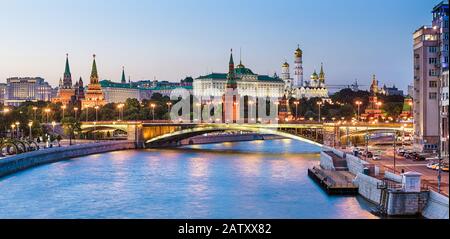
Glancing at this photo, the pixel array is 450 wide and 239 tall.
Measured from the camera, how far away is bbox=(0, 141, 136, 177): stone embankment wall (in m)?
14.6

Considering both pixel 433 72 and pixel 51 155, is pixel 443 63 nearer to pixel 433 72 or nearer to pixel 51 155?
pixel 433 72

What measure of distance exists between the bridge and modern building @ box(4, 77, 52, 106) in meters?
27.2

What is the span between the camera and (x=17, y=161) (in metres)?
15.1

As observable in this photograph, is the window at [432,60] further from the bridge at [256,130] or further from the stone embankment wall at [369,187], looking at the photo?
the stone embankment wall at [369,187]

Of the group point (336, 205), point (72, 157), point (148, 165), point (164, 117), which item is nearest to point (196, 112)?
point (164, 117)

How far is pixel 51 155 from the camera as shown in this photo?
18109mm

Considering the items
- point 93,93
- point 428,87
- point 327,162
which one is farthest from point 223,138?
point 93,93

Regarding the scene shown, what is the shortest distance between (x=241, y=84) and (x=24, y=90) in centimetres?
1811

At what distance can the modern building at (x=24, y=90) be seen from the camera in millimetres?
54250

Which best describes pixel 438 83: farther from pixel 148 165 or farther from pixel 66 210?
pixel 66 210

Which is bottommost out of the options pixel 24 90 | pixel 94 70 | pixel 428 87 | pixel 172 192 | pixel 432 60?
pixel 172 192

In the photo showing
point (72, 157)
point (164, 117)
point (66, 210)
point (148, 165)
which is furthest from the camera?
point (164, 117)

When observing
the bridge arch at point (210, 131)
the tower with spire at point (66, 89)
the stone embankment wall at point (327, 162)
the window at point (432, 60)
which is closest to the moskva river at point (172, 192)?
the stone embankment wall at point (327, 162)
